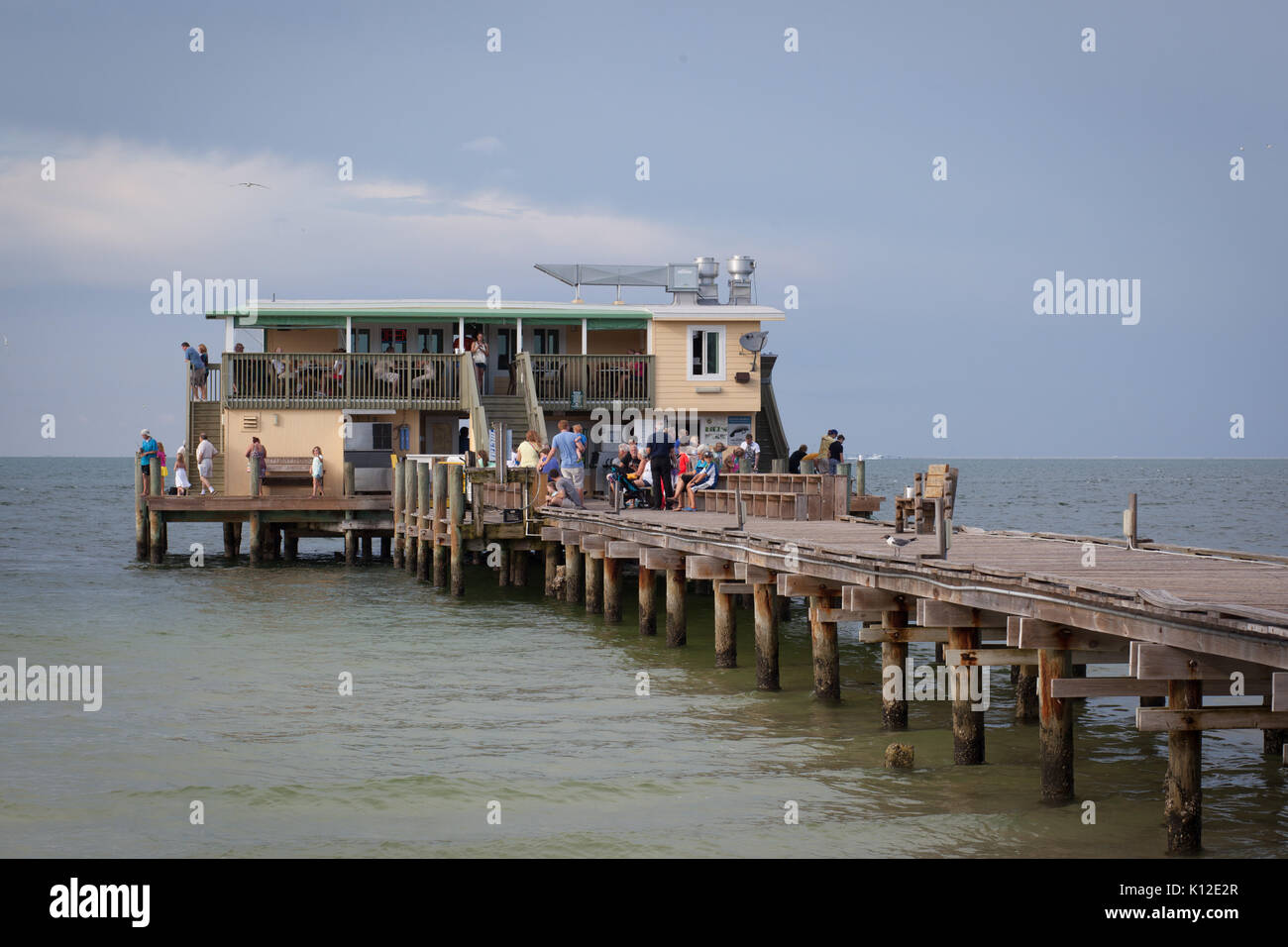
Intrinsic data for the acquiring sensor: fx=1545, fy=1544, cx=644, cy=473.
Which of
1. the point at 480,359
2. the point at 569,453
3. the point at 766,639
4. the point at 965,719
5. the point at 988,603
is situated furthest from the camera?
the point at 480,359

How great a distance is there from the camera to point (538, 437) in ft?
108

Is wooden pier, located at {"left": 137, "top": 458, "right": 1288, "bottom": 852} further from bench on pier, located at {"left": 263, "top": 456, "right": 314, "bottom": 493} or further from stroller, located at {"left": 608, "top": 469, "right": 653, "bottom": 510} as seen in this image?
bench on pier, located at {"left": 263, "top": 456, "right": 314, "bottom": 493}

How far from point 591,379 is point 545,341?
3.13 m

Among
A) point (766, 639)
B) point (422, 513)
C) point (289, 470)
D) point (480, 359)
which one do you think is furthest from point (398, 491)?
point (766, 639)

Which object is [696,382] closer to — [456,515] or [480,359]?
[480,359]

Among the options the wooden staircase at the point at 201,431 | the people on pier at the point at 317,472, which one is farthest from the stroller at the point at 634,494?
the wooden staircase at the point at 201,431

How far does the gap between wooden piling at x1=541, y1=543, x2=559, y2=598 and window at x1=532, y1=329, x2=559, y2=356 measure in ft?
33.6

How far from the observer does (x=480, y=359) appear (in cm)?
3578

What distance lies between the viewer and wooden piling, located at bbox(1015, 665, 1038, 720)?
1659 centimetres

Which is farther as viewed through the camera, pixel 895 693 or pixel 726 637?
pixel 726 637

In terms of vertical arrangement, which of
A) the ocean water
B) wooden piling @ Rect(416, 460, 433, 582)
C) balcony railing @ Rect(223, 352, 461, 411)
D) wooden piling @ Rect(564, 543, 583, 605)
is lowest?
the ocean water

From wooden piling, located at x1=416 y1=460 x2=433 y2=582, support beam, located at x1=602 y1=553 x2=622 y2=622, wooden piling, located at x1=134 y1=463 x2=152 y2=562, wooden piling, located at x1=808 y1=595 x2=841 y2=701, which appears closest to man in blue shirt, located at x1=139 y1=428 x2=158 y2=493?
wooden piling, located at x1=134 y1=463 x2=152 y2=562
